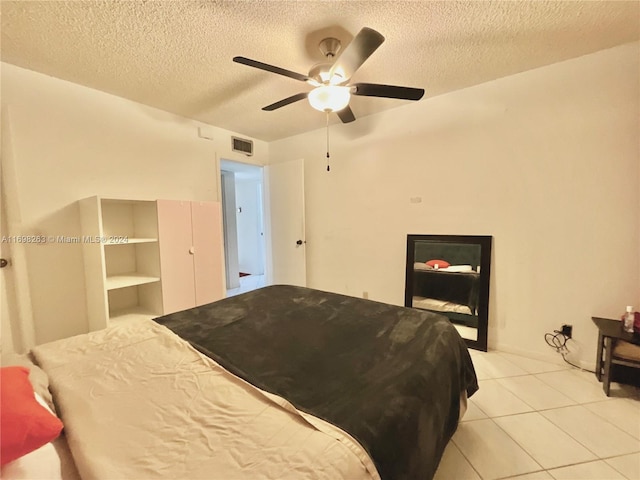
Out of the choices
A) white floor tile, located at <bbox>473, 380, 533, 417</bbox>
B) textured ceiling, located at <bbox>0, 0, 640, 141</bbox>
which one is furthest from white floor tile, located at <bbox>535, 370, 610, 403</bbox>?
textured ceiling, located at <bbox>0, 0, 640, 141</bbox>

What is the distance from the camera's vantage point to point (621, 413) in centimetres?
171

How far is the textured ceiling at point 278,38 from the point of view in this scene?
5.20 ft

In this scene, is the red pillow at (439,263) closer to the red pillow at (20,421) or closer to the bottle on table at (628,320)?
the bottle on table at (628,320)

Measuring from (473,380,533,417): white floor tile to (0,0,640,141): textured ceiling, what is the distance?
2456 mm

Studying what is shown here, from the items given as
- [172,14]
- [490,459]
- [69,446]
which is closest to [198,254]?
[172,14]

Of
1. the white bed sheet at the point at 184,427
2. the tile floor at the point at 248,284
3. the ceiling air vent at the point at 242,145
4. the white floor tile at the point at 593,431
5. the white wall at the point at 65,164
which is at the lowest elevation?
the tile floor at the point at 248,284

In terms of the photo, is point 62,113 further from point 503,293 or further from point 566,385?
point 566,385

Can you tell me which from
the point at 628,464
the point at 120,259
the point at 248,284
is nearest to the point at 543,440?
the point at 628,464

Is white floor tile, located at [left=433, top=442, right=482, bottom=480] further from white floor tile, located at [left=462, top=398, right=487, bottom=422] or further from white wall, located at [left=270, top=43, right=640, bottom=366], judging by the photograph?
white wall, located at [left=270, top=43, right=640, bottom=366]

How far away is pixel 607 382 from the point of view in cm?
186

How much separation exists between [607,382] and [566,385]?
0.76 feet

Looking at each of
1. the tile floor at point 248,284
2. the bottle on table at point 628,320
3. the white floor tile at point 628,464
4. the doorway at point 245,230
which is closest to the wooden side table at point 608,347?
the bottle on table at point 628,320

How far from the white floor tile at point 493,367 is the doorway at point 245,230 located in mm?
3690

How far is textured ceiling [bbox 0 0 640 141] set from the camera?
1584 millimetres
